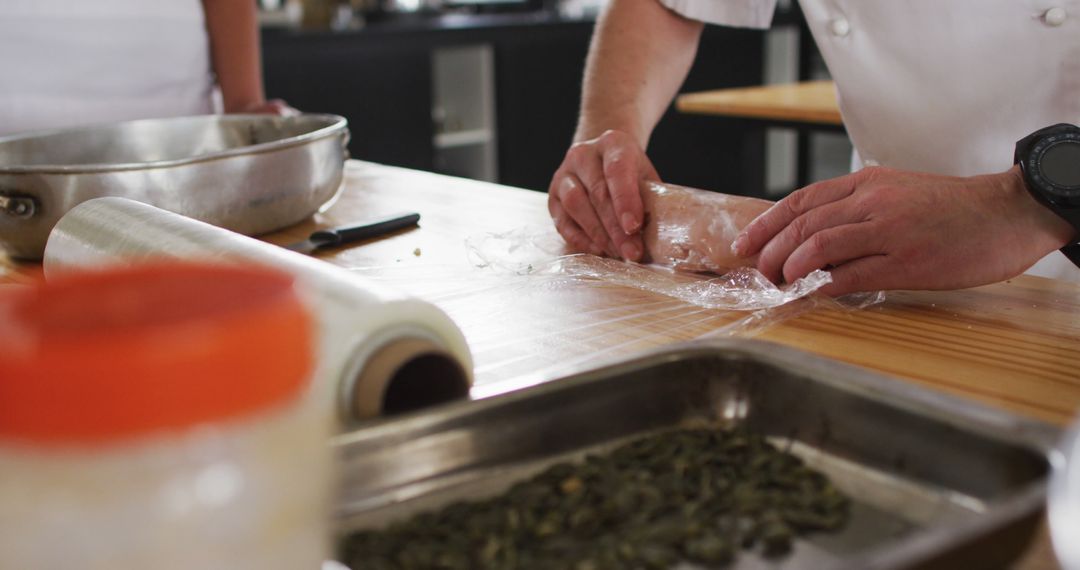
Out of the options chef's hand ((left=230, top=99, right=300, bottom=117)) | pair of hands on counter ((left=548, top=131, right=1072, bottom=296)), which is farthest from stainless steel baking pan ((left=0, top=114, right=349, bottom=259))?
pair of hands on counter ((left=548, top=131, right=1072, bottom=296))

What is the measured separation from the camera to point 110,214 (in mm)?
→ 834

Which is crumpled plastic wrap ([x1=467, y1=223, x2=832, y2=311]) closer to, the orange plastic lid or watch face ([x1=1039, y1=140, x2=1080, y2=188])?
watch face ([x1=1039, y1=140, x2=1080, y2=188])

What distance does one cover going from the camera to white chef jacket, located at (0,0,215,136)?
1.56 meters

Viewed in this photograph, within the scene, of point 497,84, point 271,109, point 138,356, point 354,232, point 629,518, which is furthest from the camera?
point 497,84

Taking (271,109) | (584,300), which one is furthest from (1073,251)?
(271,109)

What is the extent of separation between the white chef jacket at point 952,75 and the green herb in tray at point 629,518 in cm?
84

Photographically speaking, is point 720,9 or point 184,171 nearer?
point 184,171

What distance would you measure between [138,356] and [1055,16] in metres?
1.12

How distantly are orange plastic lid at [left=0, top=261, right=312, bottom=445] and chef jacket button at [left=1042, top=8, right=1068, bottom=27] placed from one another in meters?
1.06

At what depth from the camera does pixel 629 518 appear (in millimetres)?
474

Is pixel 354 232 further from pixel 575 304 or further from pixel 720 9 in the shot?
pixel 720 9

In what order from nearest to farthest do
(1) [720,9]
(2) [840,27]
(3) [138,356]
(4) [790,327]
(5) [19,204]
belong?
(3) [138,356] < (4) [790,327] < (5) [19,204] < (2) [840,27] < (1) [720,9]

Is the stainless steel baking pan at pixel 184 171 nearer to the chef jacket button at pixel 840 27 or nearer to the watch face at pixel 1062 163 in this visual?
the chef jacket button at pixel 840 27

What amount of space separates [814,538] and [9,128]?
1519 mm
